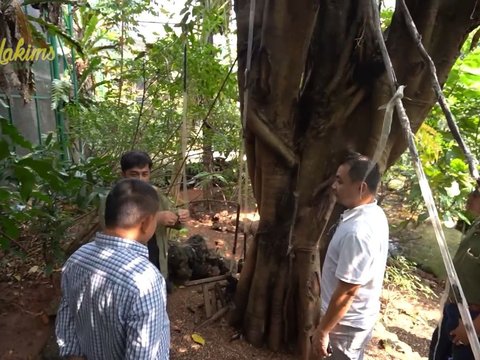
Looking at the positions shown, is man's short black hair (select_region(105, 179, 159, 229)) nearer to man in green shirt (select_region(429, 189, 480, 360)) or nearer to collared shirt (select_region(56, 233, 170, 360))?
collared shirt (select_region(56, 233, 170, 360))

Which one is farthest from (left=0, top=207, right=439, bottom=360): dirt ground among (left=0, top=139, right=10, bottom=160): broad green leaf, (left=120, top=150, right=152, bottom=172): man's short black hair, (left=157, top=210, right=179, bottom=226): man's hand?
(left=120, top=150, right=152, bottom=172): man's short black hair

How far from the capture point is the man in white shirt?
6.46ft

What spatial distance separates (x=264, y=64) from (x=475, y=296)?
5.56 ft

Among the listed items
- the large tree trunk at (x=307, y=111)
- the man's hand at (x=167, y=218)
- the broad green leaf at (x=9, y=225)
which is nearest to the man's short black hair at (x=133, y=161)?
the man's hand at (x=167, y=218)

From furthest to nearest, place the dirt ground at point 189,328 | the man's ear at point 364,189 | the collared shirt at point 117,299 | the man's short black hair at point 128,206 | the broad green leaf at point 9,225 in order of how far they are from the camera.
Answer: the dirt ground at point 189,328 → the broad green leaf at point 9,225 → the man's ear at point 364,189 → the man's short black hair at point 128,206 → the collared shirt at point 117,299

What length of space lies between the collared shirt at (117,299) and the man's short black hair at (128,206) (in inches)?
2.5

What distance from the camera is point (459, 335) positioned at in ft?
6.79

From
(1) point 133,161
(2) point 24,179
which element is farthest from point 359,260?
(2) point 24,179

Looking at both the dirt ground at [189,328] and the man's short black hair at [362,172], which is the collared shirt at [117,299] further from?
the dirt ground at [189,328]

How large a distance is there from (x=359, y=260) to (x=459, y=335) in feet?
2.21

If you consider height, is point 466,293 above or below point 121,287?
below

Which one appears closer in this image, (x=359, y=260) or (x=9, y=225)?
(x=359, y=260)

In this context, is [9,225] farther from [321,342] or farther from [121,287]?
[321,342]

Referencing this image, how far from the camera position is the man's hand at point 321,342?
212cm
